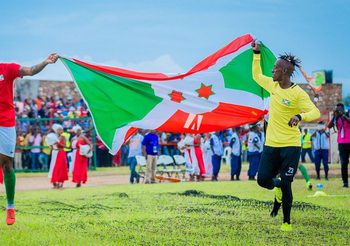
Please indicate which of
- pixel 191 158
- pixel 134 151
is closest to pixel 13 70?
pixel 134 151

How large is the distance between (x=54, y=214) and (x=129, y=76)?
3260mm

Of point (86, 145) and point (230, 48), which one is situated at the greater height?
point (230, 48)

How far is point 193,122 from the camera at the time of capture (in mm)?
14898

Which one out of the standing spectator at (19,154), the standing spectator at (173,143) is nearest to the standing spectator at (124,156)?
the standing spectator at (173,143)

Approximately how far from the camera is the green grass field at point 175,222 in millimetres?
9289

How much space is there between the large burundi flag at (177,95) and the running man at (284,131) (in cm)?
359

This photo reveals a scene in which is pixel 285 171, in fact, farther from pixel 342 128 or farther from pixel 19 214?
pixel 342 128

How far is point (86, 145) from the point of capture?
24.4m

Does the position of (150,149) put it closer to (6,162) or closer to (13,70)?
(6,162)

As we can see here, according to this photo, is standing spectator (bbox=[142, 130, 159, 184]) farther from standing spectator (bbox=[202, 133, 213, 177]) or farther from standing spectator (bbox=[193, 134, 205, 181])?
standing spectator (bbox=[202, 133, 213, 177])

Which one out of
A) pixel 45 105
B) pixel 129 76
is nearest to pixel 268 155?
pixel 129 76

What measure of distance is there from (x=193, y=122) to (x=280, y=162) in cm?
403

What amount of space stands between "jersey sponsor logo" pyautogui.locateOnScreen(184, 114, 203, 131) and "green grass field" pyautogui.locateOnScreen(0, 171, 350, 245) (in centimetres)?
154

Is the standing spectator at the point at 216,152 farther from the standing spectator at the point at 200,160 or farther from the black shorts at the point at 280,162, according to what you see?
the black shorts at the point at 280,162
